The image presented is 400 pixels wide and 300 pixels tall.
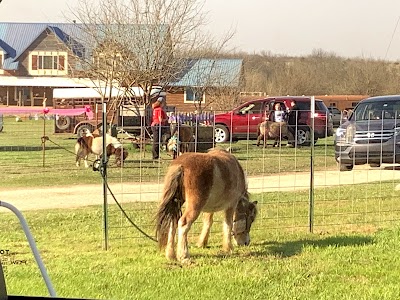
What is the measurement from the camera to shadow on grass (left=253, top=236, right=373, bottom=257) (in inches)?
271

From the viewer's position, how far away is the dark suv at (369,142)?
1123cm

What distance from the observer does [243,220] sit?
7.25 metres

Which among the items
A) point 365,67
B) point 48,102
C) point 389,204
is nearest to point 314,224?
point 389,204

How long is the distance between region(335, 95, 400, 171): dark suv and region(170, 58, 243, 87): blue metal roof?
1397cm

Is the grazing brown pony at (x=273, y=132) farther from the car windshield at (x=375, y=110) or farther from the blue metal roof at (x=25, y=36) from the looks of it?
the blue metal roof at (x=25, y=36)

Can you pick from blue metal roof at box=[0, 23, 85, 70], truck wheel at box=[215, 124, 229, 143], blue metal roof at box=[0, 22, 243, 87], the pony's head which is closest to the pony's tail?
the pony's head

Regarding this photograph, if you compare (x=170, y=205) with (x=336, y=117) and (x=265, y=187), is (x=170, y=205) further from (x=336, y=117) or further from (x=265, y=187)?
(x=336, y=117)

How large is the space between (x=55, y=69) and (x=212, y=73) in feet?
27.0

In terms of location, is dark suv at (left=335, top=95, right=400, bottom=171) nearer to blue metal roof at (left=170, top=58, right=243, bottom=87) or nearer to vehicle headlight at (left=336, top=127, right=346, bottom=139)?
vehicle headlight at (left=336, top=127, right=346, bottom=139)

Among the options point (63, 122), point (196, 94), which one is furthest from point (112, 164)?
point (196, 94)

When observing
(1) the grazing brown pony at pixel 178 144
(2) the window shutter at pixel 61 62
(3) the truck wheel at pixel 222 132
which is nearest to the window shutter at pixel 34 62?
(2) the window shutter at pixel 61 62

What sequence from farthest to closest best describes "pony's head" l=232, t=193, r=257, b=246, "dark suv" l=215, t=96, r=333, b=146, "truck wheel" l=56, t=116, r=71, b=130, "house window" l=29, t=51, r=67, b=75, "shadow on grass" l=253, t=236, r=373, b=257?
"house window" l=29, t=51, r=67, b=75
"truck wheel" l=56, t=116, r=71, b=130
"dark suv" l=215, t=96, r=333, b=146
"pony's head" l=232, t=193, r=257, b=246
"shadow on grass" l=253, t=236, r=373, b=257

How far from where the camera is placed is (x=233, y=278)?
228 inches

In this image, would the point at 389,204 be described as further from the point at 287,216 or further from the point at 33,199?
the point at 33,199
